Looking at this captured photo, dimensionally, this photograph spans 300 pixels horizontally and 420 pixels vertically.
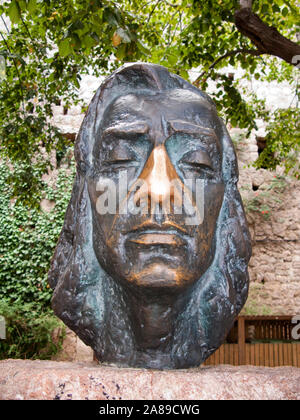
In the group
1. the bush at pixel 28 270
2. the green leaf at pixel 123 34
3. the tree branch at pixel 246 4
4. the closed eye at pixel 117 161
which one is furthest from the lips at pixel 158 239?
the bush at pixel 28 270

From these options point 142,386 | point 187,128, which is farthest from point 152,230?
point 142,386

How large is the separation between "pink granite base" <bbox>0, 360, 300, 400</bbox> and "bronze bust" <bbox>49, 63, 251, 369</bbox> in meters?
0.39

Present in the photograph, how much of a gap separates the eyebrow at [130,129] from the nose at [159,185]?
133 millimetres

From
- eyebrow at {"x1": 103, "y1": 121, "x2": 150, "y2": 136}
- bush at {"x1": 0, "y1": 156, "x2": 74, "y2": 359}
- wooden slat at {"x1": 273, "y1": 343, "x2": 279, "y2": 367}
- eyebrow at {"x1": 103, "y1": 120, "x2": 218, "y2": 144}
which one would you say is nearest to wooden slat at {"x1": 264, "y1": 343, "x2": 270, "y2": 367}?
wooden slat at {"x1": 273, "y1": 343, "x2": 279, "y2": 367}

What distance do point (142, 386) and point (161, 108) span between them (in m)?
1.25

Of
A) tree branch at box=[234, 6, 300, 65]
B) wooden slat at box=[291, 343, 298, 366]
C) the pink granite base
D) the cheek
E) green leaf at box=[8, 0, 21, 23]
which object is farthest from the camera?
wooden slat at box=[291, 343, 298, 366]

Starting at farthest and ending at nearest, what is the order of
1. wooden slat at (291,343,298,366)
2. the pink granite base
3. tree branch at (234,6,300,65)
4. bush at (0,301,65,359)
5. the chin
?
bush at (0,301,65,359), wooden slat at (291,343,298,366), tree branch at (234,6,300,65), the chin, the pink granite base

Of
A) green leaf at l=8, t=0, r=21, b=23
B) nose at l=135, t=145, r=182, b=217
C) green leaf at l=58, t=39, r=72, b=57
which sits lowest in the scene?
nose at l=135, t=145, r=182, b=217

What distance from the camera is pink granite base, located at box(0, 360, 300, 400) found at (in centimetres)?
162

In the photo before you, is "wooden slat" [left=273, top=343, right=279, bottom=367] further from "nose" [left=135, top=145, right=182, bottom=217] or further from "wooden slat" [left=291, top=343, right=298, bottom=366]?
"nose" [left=135, top=145, right=182, bottom=217]

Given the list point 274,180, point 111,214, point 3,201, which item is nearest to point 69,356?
point 3,201

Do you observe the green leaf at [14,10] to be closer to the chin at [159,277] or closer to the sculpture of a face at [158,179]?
the sculpture of a face at [158,179]

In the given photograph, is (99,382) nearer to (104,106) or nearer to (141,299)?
(141,299)

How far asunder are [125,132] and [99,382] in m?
1.10
